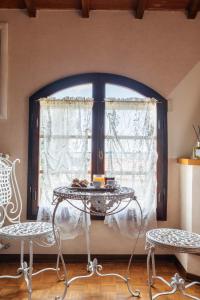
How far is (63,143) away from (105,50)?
1.11 metres

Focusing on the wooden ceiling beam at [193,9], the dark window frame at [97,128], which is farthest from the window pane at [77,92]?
the wooden ceiling beam at [193,9]

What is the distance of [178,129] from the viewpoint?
308 cm

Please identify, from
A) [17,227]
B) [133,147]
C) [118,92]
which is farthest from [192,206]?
[17,227]

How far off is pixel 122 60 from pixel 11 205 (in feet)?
6.42

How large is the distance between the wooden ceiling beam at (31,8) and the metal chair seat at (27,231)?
2189mm

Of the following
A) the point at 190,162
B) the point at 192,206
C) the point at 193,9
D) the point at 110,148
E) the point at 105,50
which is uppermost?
the point at 193,9

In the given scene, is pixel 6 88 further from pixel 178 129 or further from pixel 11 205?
pixel 178 129

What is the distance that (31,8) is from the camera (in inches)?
119

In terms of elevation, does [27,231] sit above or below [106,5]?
below

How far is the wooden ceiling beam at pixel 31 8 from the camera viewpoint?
9.66ft

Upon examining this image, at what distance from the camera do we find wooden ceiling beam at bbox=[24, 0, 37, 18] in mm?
2943

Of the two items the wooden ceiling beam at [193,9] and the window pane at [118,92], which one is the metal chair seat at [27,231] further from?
the wooden ceiling beam at [193,9]

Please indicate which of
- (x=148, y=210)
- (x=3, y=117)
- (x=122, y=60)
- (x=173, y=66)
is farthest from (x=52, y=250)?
(x=173, y=66)

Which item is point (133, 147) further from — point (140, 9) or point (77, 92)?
point (140, 9)
